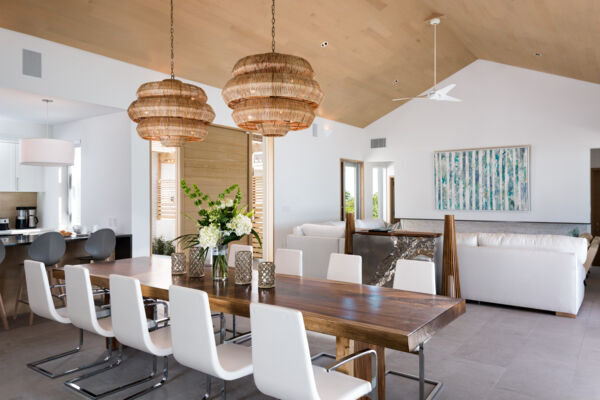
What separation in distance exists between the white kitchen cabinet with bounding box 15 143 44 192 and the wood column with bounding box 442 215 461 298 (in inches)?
239

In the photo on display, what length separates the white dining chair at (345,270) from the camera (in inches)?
133

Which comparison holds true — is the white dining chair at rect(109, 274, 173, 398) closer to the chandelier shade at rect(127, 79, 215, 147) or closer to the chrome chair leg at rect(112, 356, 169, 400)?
the chrome chair leg at rect(112, 356, 169, 400)

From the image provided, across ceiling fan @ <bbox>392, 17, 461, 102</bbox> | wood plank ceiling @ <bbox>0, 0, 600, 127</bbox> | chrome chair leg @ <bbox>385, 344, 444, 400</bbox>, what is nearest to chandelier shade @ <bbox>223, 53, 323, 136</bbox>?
chrome chair leg @ <bbox>385, 344, 444, 400</bbox>

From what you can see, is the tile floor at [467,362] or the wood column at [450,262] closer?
the tile floor at [467,362]

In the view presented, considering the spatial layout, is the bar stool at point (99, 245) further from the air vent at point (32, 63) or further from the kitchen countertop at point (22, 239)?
the air vent at point (32, 63)

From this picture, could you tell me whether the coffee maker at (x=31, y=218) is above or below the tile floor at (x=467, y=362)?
above

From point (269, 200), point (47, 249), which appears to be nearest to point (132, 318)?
point (47, 249)

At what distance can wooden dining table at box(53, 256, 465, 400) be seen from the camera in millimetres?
1939

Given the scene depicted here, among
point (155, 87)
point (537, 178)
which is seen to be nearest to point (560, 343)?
point (155, 87)

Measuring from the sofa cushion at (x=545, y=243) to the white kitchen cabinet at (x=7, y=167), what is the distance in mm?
6695

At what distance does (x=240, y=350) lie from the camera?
255cm

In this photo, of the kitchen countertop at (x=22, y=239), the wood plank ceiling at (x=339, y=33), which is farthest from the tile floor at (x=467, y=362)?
the wood plank ceiling at (x=339, y=33)

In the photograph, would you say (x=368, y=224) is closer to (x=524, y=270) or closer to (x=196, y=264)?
(x=524, y=270)

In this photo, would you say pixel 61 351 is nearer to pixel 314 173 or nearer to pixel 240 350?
pixel 240 350
